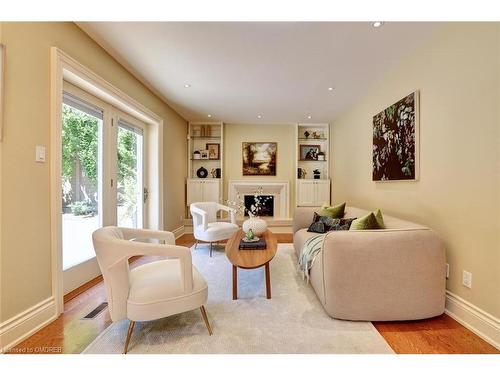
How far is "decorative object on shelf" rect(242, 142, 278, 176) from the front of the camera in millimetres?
5461

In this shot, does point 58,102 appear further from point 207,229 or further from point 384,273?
point 384,273

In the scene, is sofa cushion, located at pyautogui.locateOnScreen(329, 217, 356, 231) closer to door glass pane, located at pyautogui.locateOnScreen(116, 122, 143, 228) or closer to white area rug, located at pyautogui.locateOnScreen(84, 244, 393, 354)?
white area rug, located at pyautogui.locateOnScreen(84, 244, 393, 354)

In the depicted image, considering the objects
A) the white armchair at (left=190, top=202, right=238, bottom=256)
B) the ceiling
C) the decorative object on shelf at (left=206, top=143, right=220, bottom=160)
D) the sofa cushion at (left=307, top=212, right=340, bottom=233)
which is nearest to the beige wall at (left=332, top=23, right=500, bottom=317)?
the ceiling

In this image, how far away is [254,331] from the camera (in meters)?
1.64

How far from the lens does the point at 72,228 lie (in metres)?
2.32

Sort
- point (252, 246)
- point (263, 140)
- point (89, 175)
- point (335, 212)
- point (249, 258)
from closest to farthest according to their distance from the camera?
point (249, 258) → point (252, 246) → point (89, 175) → point (335, 212) → point (263, 140)

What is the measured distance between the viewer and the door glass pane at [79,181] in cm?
222

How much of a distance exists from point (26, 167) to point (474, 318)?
11.2 ft

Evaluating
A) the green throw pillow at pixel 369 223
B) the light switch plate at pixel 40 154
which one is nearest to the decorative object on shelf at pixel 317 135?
the green throw pillow at pixel 369 223

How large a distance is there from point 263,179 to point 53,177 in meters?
4.15

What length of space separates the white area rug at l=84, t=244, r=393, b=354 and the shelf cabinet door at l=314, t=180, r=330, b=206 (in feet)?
10.6

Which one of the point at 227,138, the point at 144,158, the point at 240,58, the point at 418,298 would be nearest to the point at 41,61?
the point at 240,58

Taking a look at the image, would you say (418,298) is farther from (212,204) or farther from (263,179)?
(263,179)

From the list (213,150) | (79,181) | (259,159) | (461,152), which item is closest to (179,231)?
(213,150)
